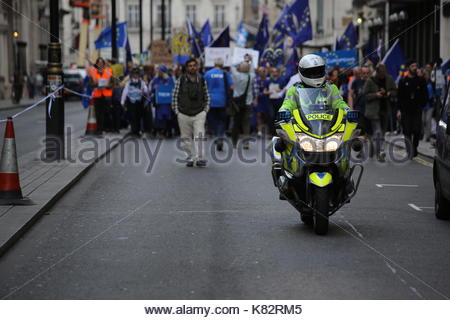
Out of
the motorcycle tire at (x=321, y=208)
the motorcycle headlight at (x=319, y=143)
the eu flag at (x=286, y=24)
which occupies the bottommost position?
the motorcycle tire at (x=321, y=208)

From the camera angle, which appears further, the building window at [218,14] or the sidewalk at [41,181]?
the building window at [218,14]

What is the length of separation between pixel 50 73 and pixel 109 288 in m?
10.0

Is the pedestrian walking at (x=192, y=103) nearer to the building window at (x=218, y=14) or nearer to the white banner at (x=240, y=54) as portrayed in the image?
the white banner at (x=240, y=54)

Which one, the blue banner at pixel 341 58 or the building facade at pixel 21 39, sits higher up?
the building facade at pixel 21 39

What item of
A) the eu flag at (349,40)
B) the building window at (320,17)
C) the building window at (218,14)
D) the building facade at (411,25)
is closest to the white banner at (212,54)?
the eu flag at (349,40)

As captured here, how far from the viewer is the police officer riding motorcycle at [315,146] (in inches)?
354

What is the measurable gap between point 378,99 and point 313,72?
8471 millimetres

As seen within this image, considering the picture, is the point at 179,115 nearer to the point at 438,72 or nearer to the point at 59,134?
the point at 59,134

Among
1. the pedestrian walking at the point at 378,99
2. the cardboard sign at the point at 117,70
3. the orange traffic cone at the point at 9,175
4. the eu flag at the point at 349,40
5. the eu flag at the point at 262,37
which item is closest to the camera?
the orange traffic cone at the point at 9,175

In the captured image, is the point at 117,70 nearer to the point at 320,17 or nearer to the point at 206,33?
the point at 206,33

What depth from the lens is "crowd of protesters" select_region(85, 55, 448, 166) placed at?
53.2 feet

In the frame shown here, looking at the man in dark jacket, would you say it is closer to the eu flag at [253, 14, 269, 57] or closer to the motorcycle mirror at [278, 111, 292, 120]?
the motorcycle mirror at [278, 111, 292, 120]

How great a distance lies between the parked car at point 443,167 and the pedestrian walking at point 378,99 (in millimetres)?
7106

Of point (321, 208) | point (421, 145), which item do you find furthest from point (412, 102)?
point (321, 208)
